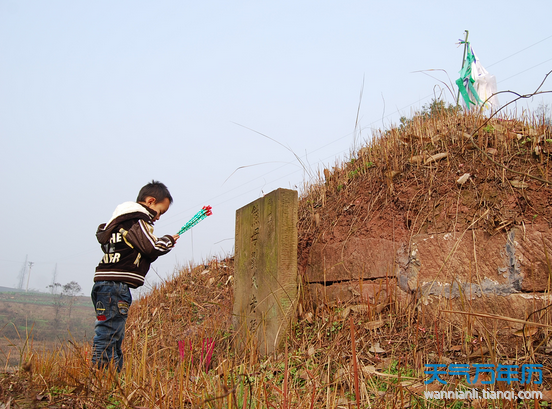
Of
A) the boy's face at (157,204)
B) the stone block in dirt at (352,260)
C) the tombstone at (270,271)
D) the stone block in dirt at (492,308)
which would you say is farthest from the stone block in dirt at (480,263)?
the boy's face at (157,204)

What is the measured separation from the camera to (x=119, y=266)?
3.18m

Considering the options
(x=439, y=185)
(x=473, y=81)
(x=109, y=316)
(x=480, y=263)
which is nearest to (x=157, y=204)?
(x=109, y=316)

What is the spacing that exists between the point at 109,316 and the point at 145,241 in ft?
2.02

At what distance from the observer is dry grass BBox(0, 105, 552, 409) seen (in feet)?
6.33

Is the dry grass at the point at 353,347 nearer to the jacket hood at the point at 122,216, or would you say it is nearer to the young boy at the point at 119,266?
the young boy at the point at 119,266

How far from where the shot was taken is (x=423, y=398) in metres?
1.92

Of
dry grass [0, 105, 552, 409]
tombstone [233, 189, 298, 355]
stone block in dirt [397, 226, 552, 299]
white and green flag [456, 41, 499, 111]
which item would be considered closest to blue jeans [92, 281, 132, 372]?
dry grass [0, 105, 552, 409]

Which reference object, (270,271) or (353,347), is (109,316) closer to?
(270,271)

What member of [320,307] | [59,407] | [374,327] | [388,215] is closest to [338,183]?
[388,215]

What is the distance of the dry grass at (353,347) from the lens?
1929mm

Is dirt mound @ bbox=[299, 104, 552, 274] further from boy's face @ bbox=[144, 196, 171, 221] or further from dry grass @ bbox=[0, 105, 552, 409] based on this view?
boy's face @ bbox=[144, 196, 171, 221]

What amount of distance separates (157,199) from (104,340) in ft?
4.25

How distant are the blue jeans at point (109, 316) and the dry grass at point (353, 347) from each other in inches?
6.4

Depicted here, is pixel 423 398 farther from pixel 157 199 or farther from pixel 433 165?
pixel 157 199
